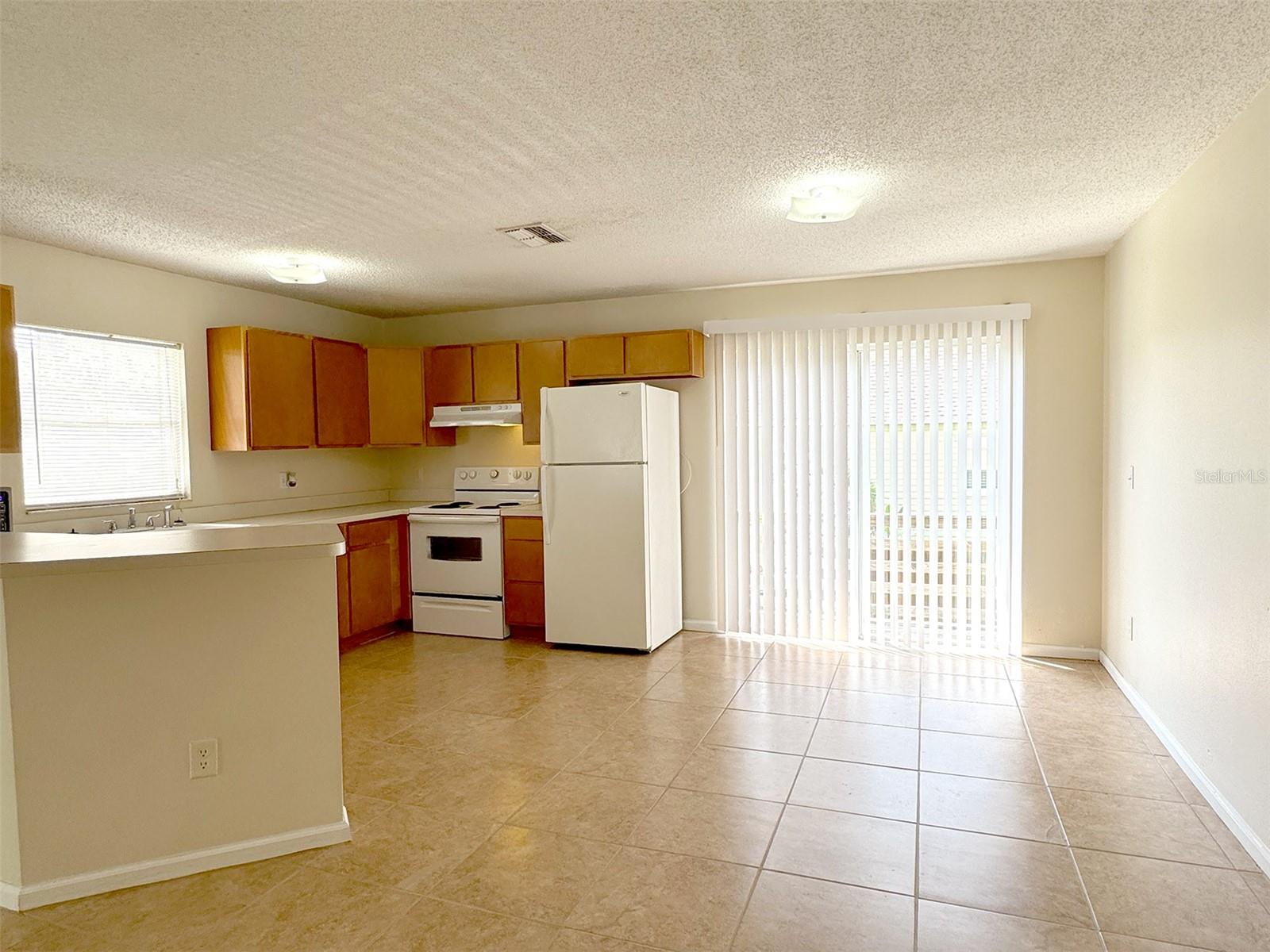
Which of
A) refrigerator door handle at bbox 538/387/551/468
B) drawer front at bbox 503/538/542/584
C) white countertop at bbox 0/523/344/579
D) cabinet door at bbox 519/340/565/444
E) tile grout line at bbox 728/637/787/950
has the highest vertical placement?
cabinet door at bbox 519/340/565/444

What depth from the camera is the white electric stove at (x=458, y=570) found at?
5.34 metres

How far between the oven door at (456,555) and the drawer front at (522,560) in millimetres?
45

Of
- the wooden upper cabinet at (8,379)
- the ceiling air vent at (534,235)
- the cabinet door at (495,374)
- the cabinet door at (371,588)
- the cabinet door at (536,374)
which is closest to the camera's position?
the wooden upper cabinet at (8,379)

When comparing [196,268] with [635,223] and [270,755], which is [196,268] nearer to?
[635,223]

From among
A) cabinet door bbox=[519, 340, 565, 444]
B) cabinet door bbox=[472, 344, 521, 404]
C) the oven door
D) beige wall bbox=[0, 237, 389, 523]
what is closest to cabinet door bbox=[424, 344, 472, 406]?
cabinet door bbox=[472, 344, 521, 404]

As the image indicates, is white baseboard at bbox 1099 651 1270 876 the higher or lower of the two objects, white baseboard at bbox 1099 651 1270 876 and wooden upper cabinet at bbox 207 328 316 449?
the lower

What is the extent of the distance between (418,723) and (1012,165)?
11.5 ft

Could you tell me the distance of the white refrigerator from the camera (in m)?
4.87

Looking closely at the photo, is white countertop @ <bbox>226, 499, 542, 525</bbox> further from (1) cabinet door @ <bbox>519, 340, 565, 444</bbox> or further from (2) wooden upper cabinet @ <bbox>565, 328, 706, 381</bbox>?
(2) wooden upper cabinet @ <bbox>565, 328, 706, 381</bbox>

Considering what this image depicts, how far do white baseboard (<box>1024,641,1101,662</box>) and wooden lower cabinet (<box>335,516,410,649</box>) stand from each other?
A: 4.10 meters

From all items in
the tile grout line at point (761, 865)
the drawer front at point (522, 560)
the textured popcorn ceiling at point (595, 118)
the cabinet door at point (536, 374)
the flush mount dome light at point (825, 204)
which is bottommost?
the tile grout line at point (761, 865)

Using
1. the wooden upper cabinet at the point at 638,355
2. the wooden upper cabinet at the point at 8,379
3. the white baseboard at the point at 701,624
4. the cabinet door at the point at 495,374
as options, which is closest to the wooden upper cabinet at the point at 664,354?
the wooden upper cabinet at the point at 638,355

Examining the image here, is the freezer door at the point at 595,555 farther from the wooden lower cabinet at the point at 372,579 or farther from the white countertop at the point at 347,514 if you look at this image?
the wooden lower cabinet at the point at 372,579

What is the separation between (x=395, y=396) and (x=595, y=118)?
3658mm
